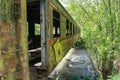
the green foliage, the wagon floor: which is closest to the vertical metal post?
the wagon floor

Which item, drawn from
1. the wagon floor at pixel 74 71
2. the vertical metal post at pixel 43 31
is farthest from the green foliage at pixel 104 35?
the vertical metal post at pixel 43 31

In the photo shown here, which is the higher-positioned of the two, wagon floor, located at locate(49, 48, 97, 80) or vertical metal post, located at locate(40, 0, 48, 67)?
vertical metal post, located at locate(40, 0, 48, 67)

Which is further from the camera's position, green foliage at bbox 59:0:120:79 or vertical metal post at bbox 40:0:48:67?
green foliage at bbox 59:0:120:79

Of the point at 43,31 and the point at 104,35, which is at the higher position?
the point at 43,31

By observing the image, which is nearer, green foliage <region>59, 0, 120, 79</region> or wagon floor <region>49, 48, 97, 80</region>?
green foliage <region>59, 0, 120, 79</region>

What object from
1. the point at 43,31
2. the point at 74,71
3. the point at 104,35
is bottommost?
the point at 74,71

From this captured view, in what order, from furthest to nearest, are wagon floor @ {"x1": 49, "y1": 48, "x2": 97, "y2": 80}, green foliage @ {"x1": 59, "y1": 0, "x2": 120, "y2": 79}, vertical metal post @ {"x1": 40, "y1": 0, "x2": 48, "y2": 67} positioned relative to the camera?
wagon floor @ {"x1": 49, "y1": 48, "x2": 97, "y2": 80} → green foliage @ {"x1": 59, "y1": 0, "x2": 120, "y2": 79} → vertical metal post @ {"x1": 40, "y1": 0, "x2": 48, "y2": 67}

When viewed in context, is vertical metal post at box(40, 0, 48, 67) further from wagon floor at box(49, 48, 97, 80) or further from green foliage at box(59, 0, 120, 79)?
green foliage at box(59, 0, 120, 79)

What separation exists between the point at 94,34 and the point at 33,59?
7.21ft

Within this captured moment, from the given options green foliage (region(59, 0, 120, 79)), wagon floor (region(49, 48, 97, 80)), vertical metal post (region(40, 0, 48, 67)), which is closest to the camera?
vertical metal post (region(40, 0, 48, 67))

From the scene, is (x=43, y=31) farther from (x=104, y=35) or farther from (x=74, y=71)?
(x=74, y=71)

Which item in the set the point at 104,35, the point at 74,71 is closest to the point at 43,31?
the point at 104,35

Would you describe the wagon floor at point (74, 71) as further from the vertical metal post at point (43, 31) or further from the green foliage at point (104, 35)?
the vertical metal post at point (43, 31)

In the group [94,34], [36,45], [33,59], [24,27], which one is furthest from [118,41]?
[24,27]
